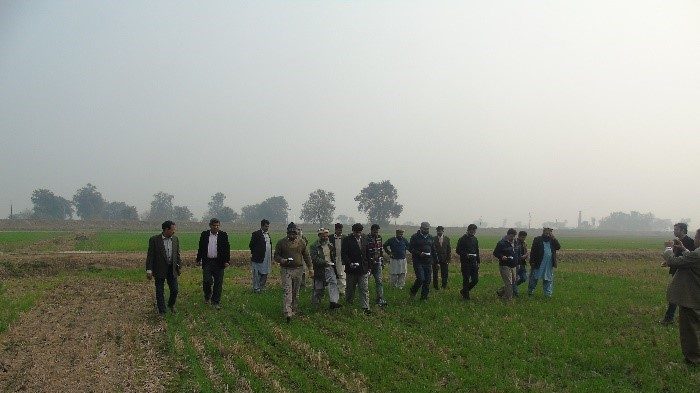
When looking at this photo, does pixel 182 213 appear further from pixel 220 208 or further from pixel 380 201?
pixel 380 201

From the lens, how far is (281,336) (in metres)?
9.16

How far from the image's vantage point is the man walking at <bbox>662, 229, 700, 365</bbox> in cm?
783

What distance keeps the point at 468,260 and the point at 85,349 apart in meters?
9.15

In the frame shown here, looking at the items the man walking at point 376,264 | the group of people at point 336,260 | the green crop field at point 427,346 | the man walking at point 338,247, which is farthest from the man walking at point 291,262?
the man walking at point 376,264

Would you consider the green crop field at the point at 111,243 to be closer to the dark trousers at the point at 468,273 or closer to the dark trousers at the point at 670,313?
the dark trousers at the point at 468,273

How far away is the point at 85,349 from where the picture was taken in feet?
28.0

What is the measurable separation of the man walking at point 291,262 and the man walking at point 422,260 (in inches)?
124

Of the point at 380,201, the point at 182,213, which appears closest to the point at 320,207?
the point at 380,201

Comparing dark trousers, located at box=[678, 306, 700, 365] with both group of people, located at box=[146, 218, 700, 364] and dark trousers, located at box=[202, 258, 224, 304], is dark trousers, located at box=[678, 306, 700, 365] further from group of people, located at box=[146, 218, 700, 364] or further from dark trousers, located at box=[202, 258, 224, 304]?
dark trousers, located at box=[202, 258, 224, 304]

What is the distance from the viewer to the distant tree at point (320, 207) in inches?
5162

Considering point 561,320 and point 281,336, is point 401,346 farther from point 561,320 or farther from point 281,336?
point 561,320

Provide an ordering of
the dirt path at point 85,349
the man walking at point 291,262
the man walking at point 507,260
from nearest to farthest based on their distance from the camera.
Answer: the dirt path at point 85,349, the man walking at point 291,262, the man walking at point 507,260

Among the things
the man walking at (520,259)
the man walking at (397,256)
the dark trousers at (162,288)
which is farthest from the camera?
the man walking at (397,256)

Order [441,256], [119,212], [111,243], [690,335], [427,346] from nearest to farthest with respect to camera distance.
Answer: [690,335] → [427,346] → [441,256] → [111,243] → [119,212]
